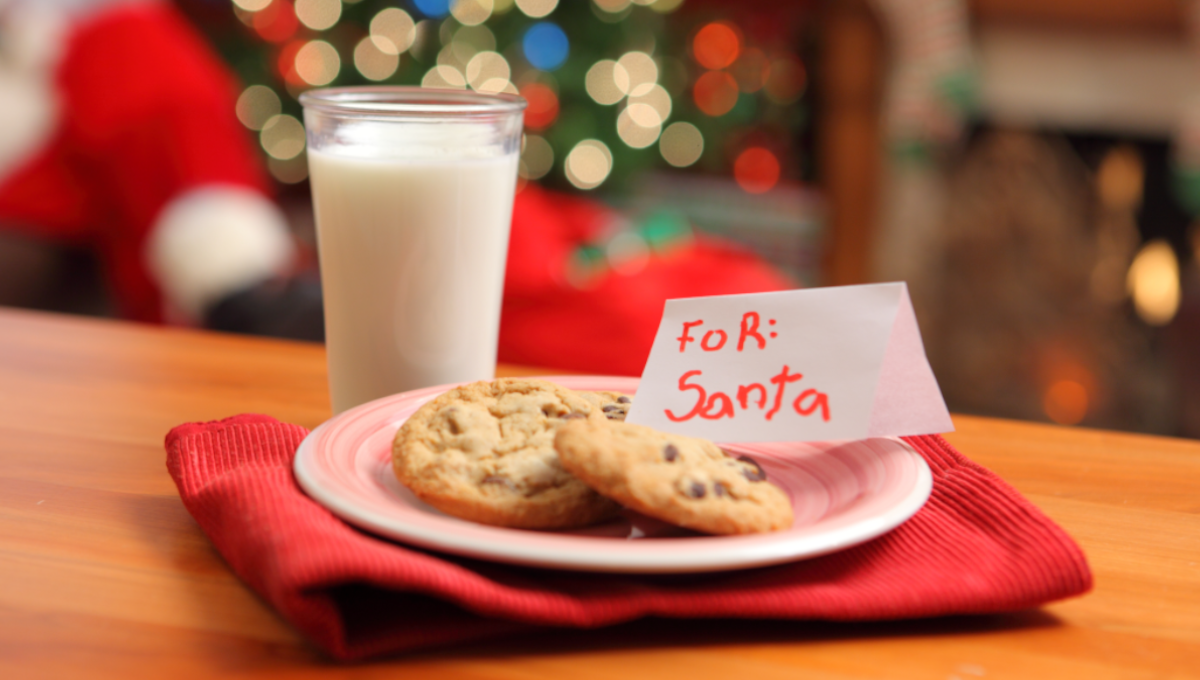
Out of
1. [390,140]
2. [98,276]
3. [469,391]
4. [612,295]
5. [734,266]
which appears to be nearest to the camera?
[469,391]

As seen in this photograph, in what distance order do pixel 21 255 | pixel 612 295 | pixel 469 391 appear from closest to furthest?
pixel 469 391 → pixel 612 295 → pixel 21 255

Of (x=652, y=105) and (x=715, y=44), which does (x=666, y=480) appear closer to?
(x=652, y=105)

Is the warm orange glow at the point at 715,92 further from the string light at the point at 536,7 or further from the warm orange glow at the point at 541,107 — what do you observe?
the string light at the point at 536,7

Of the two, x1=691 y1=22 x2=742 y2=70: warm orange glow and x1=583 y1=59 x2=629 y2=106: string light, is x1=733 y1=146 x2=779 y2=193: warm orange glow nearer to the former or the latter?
x1=691 y1=22 x2=742 y2=70: warm orange glow

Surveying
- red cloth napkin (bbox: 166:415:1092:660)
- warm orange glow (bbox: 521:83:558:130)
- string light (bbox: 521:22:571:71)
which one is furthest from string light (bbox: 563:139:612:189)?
red cloth napkin (bbox: 166:415:1092:660)

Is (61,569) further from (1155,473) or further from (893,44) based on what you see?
(893,44)

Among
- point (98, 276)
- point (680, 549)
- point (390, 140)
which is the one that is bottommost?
point (98, 276)

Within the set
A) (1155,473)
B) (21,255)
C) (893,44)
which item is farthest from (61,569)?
(893,44)
